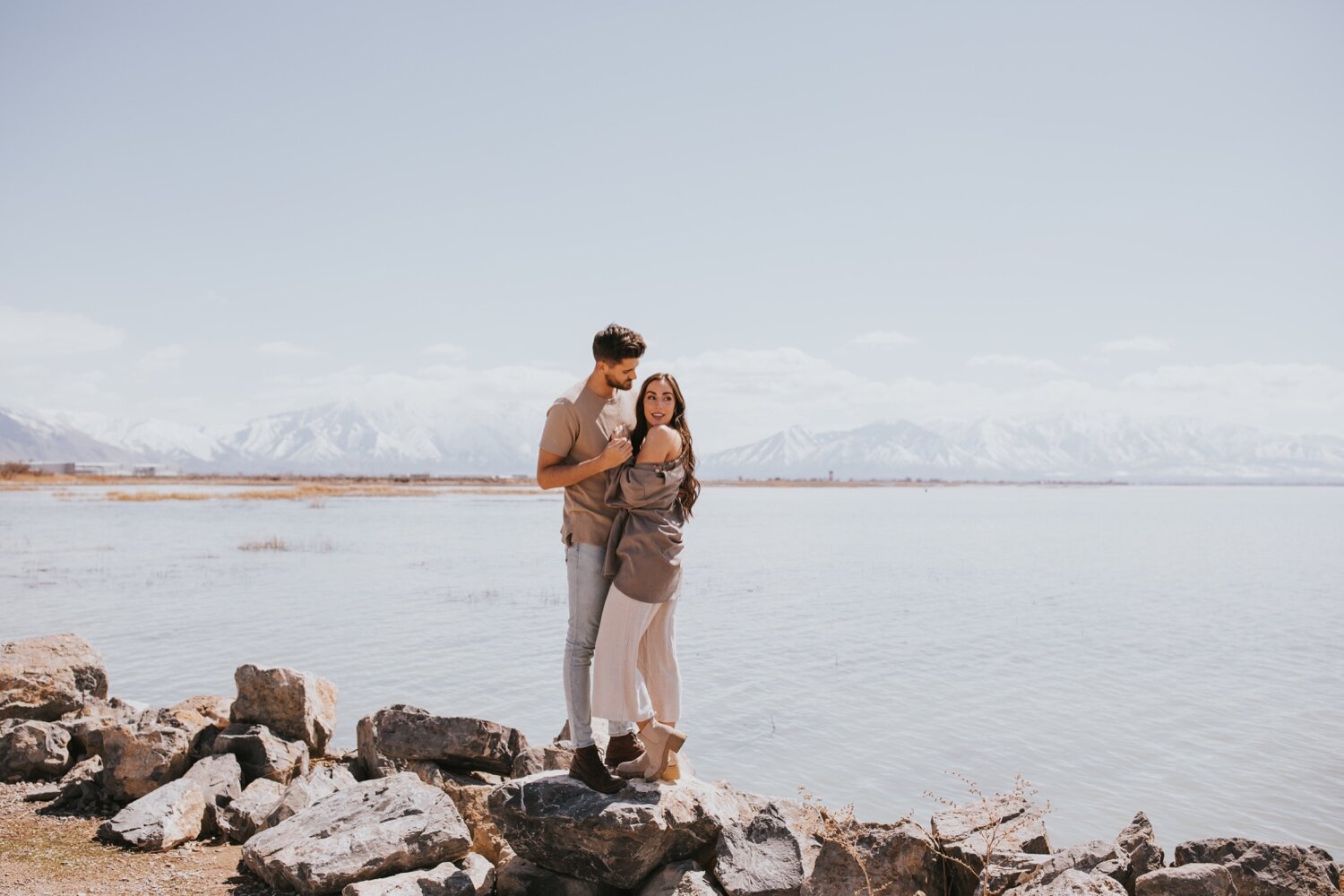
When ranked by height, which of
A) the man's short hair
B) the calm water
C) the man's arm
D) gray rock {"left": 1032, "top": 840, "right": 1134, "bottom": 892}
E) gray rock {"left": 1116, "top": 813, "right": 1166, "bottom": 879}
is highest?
the man's short hair

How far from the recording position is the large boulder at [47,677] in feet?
32.1

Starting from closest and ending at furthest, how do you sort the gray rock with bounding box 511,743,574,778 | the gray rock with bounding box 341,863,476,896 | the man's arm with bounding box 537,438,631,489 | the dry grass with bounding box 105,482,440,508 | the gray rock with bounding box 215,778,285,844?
the man's arm with bounding box 537,438,631,489 → the gray rock with bounding box 341,863,476,896 → the gray rock with bounding box 511,743,574,778 → the gray rock with bounding box 215,778,285,844 → the dry grass with bounding box 105,482,440,508

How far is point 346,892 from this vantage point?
5484mm

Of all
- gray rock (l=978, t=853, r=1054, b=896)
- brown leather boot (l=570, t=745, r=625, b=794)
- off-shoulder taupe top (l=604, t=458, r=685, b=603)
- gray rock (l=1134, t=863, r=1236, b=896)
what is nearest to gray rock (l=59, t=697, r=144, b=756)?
brown leather boot (l=570, t=745, r=625, b=794)

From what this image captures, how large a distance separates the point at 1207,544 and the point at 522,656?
3675 cm

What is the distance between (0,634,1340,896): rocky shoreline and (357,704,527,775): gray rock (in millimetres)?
15

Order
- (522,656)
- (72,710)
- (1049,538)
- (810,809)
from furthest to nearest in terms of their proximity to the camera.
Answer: (1049,538), (522,656), (72,710), (810,809)

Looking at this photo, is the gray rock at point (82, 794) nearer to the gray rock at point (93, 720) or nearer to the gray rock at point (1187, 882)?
the gray rock at point (93, 720)

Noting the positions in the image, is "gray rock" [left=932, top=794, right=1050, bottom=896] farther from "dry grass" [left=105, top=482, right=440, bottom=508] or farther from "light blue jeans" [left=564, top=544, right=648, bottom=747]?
"dry grass" [left=105, top=482, right=440, bottom=508]

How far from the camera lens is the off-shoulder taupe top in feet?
17.8

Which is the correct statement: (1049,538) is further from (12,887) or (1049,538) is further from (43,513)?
(43,513)

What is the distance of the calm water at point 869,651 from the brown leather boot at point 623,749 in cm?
414

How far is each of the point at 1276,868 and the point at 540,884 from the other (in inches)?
186

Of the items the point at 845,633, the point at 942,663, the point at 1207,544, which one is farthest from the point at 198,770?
the point at 1207,544
